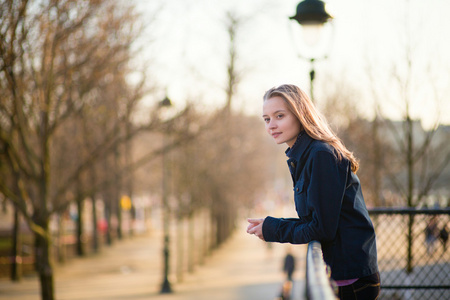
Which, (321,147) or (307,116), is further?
(307,116)

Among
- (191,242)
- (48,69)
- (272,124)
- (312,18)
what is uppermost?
(48,69)

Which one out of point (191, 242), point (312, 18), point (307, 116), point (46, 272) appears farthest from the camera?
point (191, 242)

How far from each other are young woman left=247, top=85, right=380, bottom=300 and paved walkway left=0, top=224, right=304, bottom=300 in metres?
16.3

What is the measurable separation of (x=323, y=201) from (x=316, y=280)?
27.1 inches

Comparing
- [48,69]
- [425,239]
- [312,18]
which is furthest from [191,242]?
[425,239]

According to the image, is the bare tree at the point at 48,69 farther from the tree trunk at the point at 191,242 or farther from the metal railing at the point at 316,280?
the tree trunk at the point at 191,242

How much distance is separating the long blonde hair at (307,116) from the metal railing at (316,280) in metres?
0.51

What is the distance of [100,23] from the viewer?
1109 cm

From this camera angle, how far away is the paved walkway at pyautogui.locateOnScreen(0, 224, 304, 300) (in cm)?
1906

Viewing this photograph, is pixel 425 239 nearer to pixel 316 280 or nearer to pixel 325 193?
pixel 325 193

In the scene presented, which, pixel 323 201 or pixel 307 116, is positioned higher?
pixel 307 116

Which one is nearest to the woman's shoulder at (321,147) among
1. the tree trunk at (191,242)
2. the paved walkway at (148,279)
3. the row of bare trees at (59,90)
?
the row of bare trees at (59,90)

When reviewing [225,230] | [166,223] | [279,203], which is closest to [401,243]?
[166,223]

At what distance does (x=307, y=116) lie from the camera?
283 centimetres
